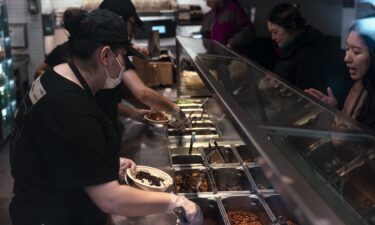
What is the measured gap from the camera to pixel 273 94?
7.31 feet

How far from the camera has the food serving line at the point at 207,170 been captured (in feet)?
7.50

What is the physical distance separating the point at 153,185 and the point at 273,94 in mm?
793

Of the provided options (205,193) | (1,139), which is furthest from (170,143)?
(1,139)

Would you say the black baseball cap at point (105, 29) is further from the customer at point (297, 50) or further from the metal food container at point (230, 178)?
→ the customer at point (297, 50)

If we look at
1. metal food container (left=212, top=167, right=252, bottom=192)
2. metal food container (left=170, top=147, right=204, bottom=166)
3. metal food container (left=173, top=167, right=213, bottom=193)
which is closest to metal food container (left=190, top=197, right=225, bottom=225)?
metal food container (left=173, top=167, right=213, bottom=193)

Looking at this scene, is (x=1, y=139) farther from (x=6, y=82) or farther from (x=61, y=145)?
(x=61, y=145)

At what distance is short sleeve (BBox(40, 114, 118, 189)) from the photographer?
1.57 m

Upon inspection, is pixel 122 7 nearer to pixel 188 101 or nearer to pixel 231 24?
pixel 188 101

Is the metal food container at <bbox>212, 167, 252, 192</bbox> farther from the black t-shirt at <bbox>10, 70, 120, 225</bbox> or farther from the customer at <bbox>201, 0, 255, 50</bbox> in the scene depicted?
the customer at <bbox>201, 0, 255, 50</bbox>

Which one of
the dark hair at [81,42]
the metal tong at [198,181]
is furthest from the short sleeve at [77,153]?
the metal tong at [198,181]

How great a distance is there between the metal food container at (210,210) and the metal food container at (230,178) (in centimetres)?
26

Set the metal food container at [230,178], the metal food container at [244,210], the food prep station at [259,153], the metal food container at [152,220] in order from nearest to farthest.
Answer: the food prep station at [259,153] < the metal food container at [152,220] < the metal food container at [244,210] < the metal food container at [230,178]

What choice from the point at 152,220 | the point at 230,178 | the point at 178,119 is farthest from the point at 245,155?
the point at 152,220

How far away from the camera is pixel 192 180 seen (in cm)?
267
